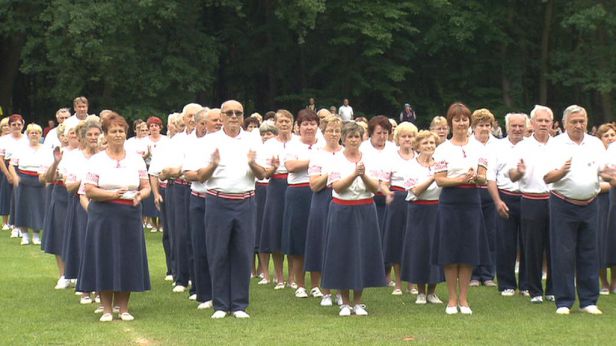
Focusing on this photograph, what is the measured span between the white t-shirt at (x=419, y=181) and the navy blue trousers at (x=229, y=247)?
6.53ft

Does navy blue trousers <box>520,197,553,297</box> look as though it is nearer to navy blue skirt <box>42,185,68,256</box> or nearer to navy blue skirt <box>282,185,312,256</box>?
navy blue skirt <box>282,185,312,256</box>

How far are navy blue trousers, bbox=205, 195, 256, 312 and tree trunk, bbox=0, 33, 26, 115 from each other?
113 feet

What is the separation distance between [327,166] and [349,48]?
33920 mm

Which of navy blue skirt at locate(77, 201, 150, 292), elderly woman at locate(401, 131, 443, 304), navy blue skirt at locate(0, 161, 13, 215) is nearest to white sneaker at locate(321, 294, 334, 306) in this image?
elderly woman at locate(401, 131, 443, 304)

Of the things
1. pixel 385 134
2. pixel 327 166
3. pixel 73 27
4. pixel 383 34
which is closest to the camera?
pixel 327 166

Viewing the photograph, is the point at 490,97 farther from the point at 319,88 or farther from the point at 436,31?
the point at 319,88

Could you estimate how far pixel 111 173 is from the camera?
12.0 meters

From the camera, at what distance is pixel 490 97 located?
46938 mm

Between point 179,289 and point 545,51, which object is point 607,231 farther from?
point 545,51

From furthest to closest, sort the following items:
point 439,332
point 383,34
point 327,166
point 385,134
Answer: point 383,34, point 385,134, point 327,166, point 439,332

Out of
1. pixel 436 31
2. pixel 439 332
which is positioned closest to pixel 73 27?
pixel 436 31

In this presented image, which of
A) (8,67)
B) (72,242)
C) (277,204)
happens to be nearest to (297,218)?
(277,204)

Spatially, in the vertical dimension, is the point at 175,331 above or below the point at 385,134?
below

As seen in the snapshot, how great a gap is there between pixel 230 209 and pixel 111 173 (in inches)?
48.6
